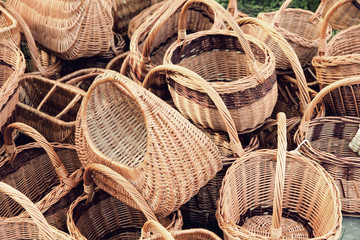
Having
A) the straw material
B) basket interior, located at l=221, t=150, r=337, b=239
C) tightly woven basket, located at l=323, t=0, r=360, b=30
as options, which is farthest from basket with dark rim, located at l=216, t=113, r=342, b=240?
tightly woven basket, located at l=323, t=0, r=360, b=30

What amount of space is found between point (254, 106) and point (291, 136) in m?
0.61

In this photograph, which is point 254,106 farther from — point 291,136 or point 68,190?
point 68,190

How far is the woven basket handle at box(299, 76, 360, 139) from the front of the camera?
6.59 feet

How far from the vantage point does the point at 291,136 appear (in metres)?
2.45

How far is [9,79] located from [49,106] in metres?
0.80

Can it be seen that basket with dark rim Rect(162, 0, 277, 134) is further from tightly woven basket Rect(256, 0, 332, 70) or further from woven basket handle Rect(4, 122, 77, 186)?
woven basket handle Rect(4, 122, 77, 186)

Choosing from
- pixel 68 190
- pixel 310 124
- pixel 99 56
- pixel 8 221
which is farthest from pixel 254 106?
pixel 99 56

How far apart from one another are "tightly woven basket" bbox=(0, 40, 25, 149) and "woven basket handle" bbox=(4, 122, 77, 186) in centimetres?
5

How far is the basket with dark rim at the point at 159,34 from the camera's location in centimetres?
211

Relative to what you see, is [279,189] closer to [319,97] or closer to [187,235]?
[187,235]

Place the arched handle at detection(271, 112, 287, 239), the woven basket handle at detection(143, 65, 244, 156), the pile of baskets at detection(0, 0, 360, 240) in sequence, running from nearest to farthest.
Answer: the arched handle at detection(271, 112, 287, 239), the pile of baskets at detection(0, 0, 360, 240), the woven basket handle at detection(143, 65, 244, 156)

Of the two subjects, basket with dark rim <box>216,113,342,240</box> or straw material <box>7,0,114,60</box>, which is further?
straw material <box>7,0,114,60</box>

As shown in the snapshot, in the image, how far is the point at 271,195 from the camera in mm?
2119

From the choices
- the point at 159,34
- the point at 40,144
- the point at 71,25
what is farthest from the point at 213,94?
the point at 71,25
